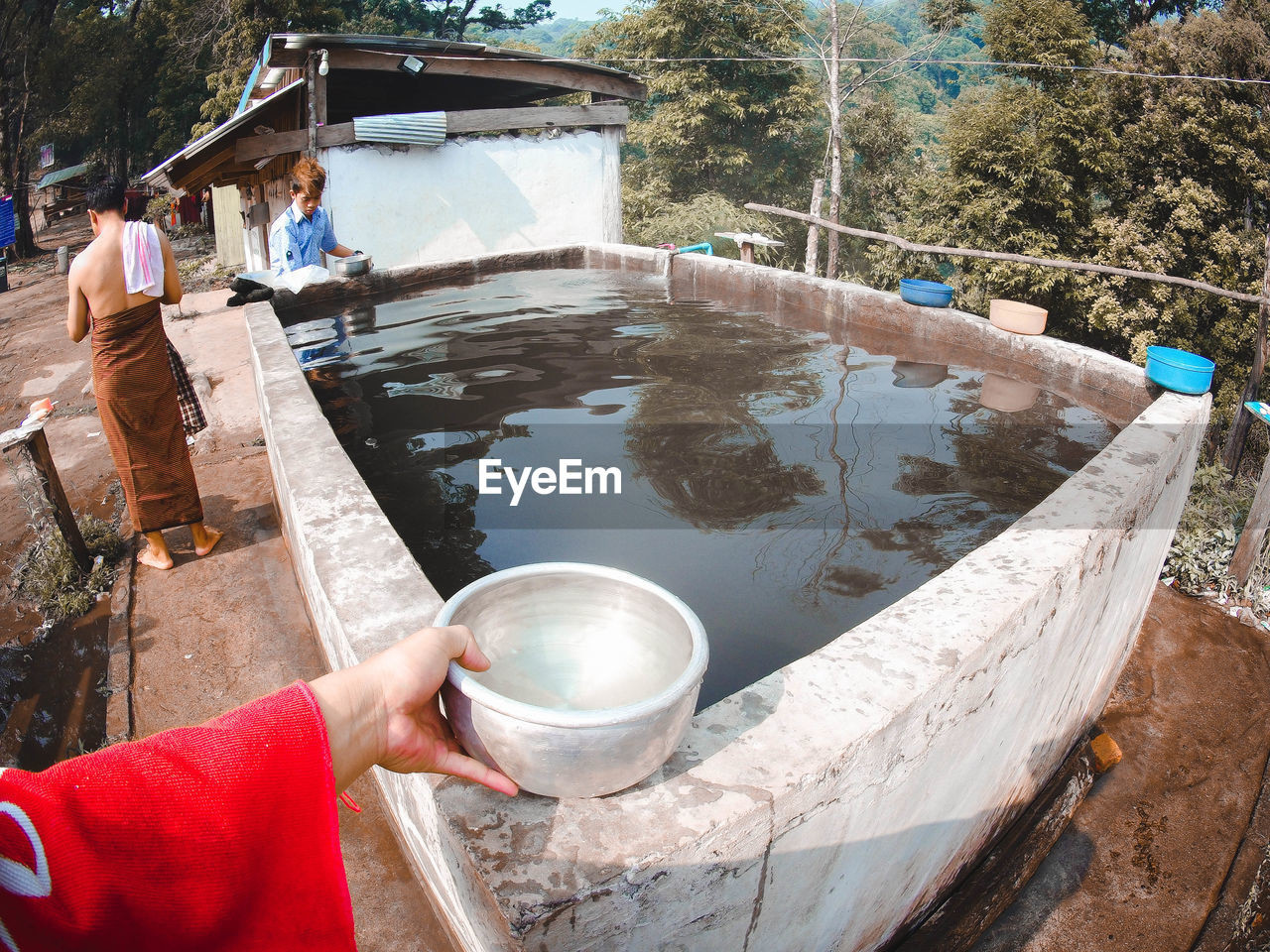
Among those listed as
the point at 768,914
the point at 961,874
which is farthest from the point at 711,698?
the point at 961,874

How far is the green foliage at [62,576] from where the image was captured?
375 centimetres

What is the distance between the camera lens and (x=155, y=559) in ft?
12.7

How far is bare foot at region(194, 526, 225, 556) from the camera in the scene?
3.95 meters

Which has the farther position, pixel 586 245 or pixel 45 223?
pixel 45 223

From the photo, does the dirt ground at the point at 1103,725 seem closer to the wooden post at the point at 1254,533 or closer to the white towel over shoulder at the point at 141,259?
the wooden post at the point at 1254,533

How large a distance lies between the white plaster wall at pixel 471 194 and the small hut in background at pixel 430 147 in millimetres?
14

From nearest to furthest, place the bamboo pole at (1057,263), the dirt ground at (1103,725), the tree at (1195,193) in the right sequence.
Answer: the dirt ground at (1103,725) → the bamboo pole at (1057,263) → the tree at (1195,193)

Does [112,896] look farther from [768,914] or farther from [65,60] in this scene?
[65,60]

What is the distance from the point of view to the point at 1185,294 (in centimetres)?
1597

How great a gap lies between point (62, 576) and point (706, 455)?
10.5 ft

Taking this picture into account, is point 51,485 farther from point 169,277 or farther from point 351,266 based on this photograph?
point 351,266

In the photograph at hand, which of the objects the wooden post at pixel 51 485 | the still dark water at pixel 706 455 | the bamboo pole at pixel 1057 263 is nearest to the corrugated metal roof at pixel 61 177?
the still dark water at pixel 706 455

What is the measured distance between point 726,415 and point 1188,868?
115 inches

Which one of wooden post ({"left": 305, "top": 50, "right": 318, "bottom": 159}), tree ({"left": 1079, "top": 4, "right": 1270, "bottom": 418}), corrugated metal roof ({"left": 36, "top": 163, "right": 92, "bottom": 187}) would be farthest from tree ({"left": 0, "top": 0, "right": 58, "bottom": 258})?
tree ({"left": 1079, "top": 4, "right": 1270, "bottom": 418})
